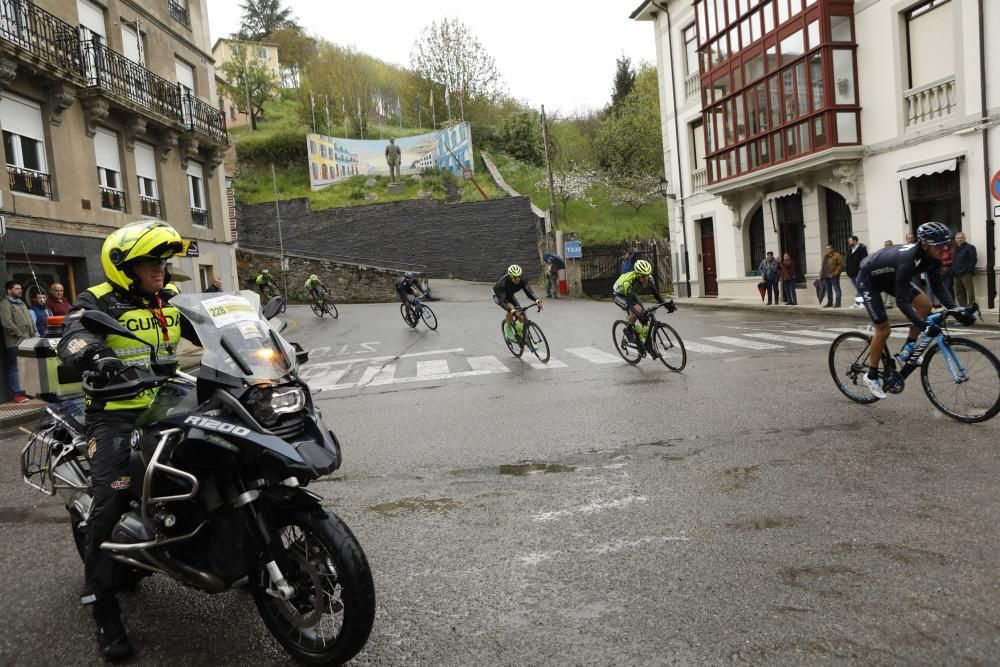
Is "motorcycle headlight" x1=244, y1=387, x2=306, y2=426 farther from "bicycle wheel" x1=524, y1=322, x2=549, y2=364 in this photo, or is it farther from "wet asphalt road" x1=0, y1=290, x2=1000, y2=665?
"bicycle wheel" x1=524, y1=322, x2=549, y2=364

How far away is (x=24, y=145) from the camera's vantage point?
53.0 ft

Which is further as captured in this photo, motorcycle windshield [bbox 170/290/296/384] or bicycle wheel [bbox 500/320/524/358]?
bicycle wheel [bbox 500/320/524/358]

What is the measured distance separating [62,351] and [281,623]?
4.77 feet

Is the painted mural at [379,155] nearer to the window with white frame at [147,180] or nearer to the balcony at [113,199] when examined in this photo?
the window with white frame at [147,180]

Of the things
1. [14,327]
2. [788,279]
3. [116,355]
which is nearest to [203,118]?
[14,327]

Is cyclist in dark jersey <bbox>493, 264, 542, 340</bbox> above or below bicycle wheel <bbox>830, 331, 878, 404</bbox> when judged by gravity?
above

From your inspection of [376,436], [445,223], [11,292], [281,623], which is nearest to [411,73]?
[445,223]

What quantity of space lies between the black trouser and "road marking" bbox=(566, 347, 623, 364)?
9.64 metres

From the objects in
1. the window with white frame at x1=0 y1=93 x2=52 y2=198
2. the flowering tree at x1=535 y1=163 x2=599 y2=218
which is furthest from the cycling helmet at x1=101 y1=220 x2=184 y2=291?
the flowering tree at x1=535 y1=163 x2=599 y2=218

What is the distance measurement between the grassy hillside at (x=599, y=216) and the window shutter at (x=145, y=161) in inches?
983

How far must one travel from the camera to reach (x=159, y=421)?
10.3 ft

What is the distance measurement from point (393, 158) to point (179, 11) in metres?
30.3

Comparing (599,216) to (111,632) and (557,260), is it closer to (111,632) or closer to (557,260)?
(557,260)

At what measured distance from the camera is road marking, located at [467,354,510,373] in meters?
12.4
